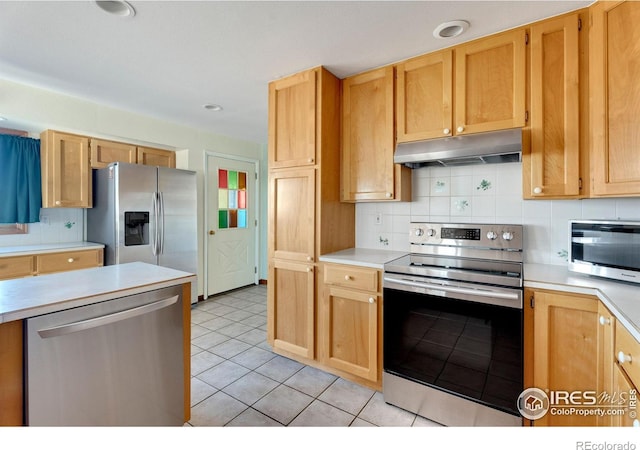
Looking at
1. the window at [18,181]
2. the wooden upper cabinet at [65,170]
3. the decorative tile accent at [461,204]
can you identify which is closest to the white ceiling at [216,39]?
the wooden upper cabinet at [65,170]

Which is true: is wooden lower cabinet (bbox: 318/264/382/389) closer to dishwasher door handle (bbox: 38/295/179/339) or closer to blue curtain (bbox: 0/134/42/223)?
dishwasher door handle (bbox: 38/295/179/339)

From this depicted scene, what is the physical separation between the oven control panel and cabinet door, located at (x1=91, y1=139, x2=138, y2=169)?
10.8 ft

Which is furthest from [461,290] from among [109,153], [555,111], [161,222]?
[109,153]

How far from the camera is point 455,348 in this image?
5.62 ft

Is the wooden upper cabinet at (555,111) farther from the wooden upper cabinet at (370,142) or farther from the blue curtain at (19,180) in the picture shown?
the blue curtain at (19,180)

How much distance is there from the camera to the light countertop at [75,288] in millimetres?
1087

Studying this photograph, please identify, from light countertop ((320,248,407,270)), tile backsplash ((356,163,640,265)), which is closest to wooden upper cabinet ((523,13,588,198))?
tile backsplash ((356,163,640,265))

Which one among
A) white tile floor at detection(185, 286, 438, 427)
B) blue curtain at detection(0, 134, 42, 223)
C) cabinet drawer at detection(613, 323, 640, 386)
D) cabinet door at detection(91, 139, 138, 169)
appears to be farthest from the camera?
cabinet door at detection(91, 139, 138, 169)

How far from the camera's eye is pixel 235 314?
3576 millimetres

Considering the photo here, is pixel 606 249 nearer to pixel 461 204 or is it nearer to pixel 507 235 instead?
pixel 507 235

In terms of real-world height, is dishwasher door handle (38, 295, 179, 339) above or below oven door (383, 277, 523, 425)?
above

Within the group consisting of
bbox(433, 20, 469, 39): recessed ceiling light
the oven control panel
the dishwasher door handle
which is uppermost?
bbox(433, 20, 469, 39): recessed ceiling light

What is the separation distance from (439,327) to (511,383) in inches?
16.7

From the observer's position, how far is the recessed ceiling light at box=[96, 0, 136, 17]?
160cm
